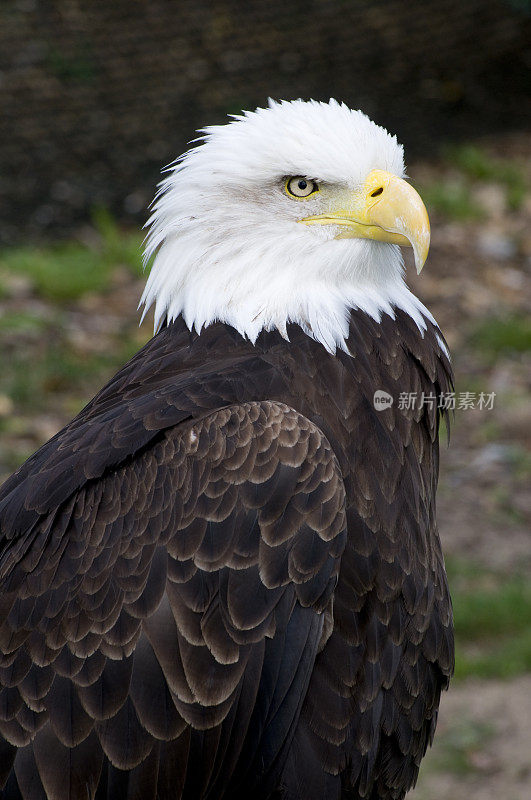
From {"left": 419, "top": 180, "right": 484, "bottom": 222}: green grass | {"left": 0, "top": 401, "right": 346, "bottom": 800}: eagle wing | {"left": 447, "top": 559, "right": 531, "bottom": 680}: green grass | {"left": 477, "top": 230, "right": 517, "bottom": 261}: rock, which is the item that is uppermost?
{"left": 419, "top": 180, "right": 484, "bottom": 222}: green grass

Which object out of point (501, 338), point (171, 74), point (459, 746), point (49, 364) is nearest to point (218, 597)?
point (459, 746)

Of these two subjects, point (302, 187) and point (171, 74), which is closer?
point (302, 187)

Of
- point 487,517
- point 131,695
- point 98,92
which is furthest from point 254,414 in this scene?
point 98,92

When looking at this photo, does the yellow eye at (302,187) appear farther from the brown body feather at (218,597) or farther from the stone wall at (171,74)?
the stone wall at (171,74)

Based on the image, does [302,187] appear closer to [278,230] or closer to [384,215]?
[278,230]

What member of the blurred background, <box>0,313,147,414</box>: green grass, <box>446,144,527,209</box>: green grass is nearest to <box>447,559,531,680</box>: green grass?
the blurred background

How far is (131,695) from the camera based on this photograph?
8.58ft

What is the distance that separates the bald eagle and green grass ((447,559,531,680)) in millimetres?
1848

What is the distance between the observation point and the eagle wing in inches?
102

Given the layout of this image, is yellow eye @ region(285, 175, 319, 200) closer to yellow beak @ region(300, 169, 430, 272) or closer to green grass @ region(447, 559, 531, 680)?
yellow beak @ region(300, 169, 430, 272)

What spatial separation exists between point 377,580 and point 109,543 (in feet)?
2.25

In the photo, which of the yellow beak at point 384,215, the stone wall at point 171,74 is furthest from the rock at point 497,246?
the yellow beak at point 384,215

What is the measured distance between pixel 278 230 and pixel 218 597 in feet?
3.39

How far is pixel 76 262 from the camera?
775 centimetres
